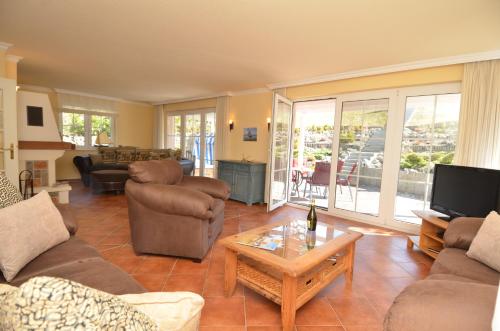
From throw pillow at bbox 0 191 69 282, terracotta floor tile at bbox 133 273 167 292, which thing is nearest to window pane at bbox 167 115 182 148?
terracotta floor tile at bbox 133 273 167 292

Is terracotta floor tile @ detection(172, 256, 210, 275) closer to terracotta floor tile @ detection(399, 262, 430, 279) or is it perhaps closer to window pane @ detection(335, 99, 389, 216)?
terracotta floor tile @ detection(399, 262, 430, 279)

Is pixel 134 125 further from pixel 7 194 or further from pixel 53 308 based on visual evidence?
pixel 53 308

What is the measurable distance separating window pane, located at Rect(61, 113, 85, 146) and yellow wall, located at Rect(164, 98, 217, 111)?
223cm

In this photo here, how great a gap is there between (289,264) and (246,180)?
341cm

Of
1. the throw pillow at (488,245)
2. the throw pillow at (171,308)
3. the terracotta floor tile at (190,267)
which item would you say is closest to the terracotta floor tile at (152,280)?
the terracotta floor tile at (190,267)

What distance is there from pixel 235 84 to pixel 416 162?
3387 mm

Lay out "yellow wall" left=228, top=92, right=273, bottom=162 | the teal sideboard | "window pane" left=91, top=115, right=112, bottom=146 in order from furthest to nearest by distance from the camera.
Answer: "window pane" left=91, top=115, right=112, bottom=146 → "yellow wall" left=228, top=92, right=273, bottom=162 → the teal sideboard

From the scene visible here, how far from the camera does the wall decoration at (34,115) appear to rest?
4.01 m

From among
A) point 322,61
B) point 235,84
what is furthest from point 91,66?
point 322,61

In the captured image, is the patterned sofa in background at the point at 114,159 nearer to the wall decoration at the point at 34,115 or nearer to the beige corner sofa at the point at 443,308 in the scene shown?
the wall decoration at the point at 34,115

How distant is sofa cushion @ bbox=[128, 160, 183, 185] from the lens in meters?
2.49

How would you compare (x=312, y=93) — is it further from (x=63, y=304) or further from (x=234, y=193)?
(x=63, y=304)

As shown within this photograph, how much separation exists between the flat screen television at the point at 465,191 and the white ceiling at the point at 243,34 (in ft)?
4.52

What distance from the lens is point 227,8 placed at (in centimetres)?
225
